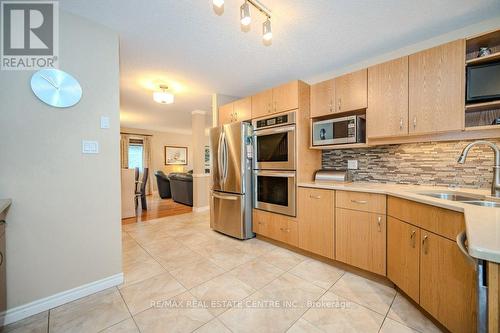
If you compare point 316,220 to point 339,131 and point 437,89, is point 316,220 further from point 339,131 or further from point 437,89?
point 437,89

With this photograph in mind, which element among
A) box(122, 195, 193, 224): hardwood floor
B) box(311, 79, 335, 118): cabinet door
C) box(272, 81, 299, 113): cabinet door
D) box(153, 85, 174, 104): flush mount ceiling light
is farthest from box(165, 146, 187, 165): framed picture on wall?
box(311, 79, 335, 118): cabinet door

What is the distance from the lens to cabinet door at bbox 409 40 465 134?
5.45 ft

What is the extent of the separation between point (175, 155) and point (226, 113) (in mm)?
5817

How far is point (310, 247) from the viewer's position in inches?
90.4

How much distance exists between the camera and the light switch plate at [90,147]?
170 centimetres

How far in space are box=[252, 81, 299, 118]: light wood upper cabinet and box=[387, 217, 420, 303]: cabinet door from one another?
1.61 m

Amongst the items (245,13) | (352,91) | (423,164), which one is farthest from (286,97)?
(423,164)

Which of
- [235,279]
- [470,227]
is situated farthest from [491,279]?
[235,279]

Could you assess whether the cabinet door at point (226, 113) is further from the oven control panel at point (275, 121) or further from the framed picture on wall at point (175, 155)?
the framed picture on wall at point (175, 155)

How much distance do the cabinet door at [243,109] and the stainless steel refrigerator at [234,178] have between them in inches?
9.9

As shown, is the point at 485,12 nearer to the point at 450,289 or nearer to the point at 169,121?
the point at 450,289

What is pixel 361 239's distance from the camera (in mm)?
1917

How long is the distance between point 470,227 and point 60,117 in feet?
8.32

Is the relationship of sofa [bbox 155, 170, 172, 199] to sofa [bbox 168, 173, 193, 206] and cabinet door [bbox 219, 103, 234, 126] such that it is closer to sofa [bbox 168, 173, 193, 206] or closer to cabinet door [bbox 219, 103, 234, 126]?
sofa [bbox 168, 173, 193, 206]
